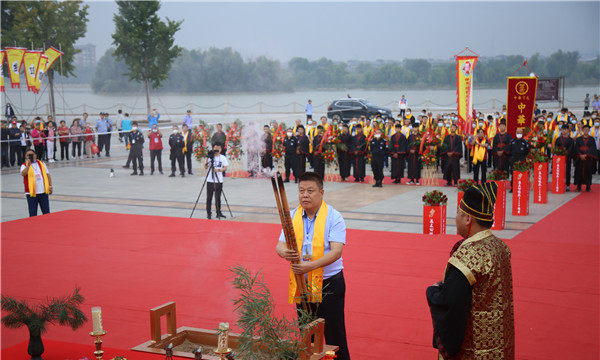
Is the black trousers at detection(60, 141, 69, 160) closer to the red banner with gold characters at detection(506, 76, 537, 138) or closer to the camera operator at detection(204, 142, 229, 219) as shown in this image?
the camera operator at detection(204, 142, 229, 219)

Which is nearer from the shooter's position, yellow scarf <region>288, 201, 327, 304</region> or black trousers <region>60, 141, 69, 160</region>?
yellow scarf <region>288, 201, 327, 304</region>

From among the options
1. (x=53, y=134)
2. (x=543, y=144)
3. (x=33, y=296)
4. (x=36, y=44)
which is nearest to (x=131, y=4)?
(x=36, y=44)

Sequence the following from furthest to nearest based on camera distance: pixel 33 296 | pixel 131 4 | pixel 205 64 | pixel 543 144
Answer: pixel 205 64 < pixel 131 4 < pixel 543 144 < pixel 33 296

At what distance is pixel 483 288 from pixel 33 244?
8.37 meters

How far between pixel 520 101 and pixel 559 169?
195 centimetres

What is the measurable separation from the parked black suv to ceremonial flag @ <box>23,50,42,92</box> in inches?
661

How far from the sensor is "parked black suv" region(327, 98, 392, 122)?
37375 millimetres

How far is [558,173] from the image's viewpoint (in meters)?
15.7

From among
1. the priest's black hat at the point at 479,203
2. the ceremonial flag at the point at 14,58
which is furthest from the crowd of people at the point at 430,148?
the ceremonial flag at the point at 14,58

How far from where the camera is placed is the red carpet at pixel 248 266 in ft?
20.0

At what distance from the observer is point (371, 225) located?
1223cm

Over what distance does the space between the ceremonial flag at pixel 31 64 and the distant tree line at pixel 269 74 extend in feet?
110

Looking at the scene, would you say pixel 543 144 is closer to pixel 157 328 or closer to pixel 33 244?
pixel 33 244

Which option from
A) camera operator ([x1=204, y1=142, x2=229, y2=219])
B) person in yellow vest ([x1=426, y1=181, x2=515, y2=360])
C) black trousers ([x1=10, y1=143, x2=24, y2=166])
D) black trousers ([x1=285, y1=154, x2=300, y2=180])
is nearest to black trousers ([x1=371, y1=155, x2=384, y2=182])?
black trousers ([x1=285, y1=154, x2=300, y2=180])
